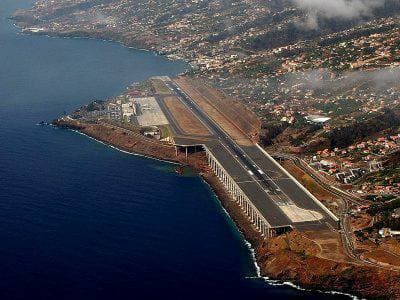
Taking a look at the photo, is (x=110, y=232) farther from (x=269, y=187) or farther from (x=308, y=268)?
(x=269, y=187)

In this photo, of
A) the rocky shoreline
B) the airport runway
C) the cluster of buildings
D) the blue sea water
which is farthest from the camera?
the cluster of buildings

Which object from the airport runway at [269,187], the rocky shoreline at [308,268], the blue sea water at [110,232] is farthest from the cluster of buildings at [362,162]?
the blue sea water at [110,232]

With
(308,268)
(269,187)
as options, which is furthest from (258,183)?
(308,268)

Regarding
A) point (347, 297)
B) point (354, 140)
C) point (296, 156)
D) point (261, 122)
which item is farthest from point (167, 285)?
point (261, 122)

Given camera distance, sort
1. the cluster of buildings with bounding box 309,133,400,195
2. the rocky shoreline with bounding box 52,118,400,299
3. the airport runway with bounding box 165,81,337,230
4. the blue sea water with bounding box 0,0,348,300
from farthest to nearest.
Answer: the cluster of buildings with bounding box 309,133,400,195 < the airport runway with bounding box 165,81,337,230 < the blue sea water with bounding box 0,0,348,300 < the rocky shoreline with bounding box 52,118,400,299

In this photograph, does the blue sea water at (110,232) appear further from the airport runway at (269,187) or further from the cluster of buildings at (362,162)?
the cluster of buildings at (362,162)

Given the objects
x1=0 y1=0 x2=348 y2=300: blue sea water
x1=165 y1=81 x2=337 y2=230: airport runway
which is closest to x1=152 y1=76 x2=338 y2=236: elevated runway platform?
x1=165 y1=81 x2=337 y2=230: airport runway

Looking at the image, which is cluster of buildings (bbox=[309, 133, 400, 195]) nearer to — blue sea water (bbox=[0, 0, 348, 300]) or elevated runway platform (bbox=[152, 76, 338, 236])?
elevated runway platform (bbox=[152, 76, 338, 236])

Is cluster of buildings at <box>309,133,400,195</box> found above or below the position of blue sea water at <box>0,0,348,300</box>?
above

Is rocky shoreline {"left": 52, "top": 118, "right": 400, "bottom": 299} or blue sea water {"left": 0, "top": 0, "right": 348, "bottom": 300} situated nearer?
rocky shoreline {"left": 52, "top": 118, "right": 400, "bottom": 299}
